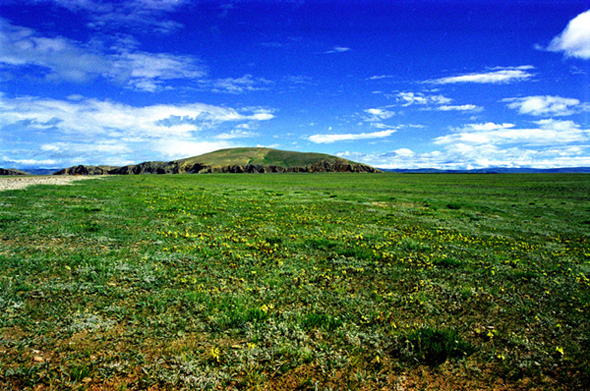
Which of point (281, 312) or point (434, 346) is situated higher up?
point (281, 312)

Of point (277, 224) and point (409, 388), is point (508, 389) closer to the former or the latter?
point (409, 388)

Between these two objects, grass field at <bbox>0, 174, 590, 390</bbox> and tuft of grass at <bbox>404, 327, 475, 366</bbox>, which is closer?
grass field at <bbox>0, 174, 590, 390</bbox>

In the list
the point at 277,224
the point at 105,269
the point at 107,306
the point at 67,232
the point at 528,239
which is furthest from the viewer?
the point at 277,224

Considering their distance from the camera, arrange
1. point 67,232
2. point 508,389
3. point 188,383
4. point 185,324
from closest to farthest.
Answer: point 188,383, point 508,389, point 185,324, point 67,232

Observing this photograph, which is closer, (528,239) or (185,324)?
(185,324)

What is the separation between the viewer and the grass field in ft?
17.9

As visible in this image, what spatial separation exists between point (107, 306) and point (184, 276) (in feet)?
8.00

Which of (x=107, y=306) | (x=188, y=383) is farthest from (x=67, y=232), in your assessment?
(x=188, y=383)

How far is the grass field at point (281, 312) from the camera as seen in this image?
5461 mm

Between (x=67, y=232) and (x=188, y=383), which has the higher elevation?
(x=67, y=232)

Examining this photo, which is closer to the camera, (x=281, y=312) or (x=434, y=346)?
(x=434, y=346)

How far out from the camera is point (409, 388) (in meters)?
5.34

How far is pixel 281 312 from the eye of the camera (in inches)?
296

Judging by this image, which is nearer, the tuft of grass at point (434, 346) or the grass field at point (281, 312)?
the grass field at point (281, 312)
